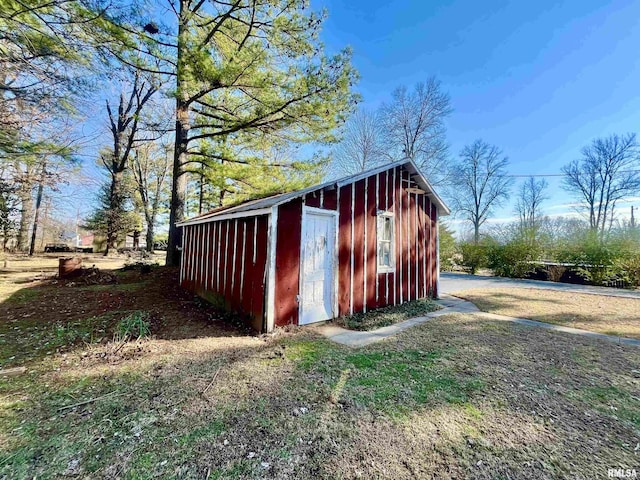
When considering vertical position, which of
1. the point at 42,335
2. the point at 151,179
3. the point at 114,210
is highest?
the point at 151,179

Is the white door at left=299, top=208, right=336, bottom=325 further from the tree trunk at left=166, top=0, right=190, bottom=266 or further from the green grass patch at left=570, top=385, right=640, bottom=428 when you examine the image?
the tree trunk at left=166, top=0, right=190, bottom=266

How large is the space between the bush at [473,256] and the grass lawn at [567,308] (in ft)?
19.4

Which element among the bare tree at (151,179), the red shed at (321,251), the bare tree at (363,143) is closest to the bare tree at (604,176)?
the bare tree at (363,143)

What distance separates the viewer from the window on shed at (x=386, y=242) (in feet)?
22.3

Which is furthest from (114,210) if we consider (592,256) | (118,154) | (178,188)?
(592,256)

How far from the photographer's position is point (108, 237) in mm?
18359

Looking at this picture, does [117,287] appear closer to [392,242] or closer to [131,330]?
[131,330]

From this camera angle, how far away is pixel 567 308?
7.11 meters

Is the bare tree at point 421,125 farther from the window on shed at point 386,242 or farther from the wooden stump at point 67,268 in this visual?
the wooden stump at point 67,268

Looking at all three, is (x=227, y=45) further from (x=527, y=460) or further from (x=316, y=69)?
(x=527, y=460)

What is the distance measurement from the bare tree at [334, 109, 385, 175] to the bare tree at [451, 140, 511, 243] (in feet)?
29.5

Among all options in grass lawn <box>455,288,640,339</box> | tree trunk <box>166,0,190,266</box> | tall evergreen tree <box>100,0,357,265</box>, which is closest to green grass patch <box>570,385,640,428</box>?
grass lawn <box>455,288,640,339</box>

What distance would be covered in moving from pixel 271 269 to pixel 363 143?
16.8m

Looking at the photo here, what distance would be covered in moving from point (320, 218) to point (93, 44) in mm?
6111
